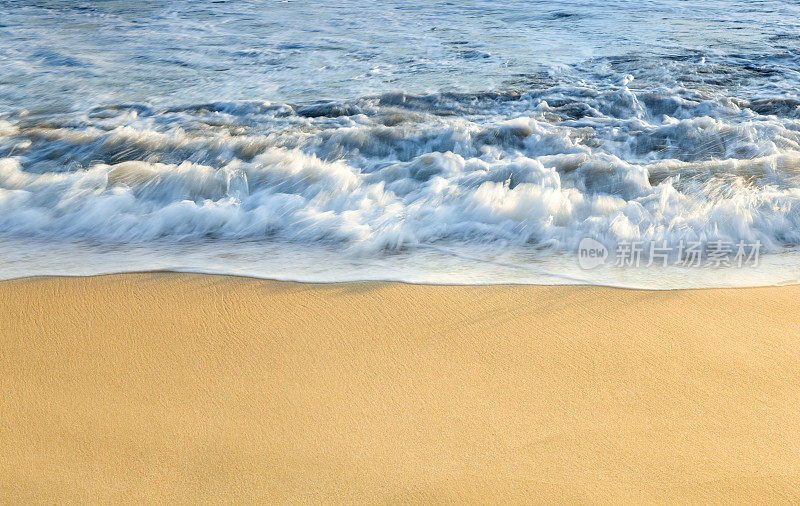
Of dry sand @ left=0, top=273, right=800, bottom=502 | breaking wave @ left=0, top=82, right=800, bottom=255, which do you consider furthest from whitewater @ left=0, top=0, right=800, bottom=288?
dry sand @ left=0, top=273, right=800, bottom=502

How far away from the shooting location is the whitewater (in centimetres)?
257

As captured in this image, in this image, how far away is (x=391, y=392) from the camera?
5.81ft

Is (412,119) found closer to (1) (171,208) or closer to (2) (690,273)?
(1) (171,208)

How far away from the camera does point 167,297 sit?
7.34ft

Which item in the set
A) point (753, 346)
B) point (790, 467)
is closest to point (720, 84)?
point (753, 346)

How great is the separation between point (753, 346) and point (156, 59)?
5.41 m
